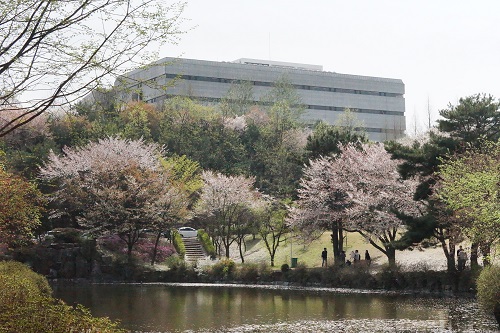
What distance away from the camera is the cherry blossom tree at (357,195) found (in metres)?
44.8

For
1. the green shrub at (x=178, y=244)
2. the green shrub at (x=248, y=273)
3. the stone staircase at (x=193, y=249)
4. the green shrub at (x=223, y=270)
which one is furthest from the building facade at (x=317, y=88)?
the green shrub at (x=248, y=273)

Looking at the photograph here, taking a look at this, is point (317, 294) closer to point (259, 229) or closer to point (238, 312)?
point (238, 312)

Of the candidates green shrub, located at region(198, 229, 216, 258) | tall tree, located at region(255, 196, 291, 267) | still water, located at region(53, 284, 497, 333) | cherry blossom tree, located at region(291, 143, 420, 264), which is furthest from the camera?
green shrub, located at region(198, 229, 216, 258)

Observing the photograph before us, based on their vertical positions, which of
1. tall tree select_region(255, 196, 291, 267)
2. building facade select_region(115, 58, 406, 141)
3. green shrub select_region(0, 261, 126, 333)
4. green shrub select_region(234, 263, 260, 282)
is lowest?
green shrub select_region(234, 263, 260, 282)

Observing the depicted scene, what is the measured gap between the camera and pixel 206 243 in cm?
6084

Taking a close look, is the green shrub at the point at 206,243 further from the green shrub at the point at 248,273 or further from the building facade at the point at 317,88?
the building facade at the point at 317,88

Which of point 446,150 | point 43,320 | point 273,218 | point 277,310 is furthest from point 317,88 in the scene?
point 43,320

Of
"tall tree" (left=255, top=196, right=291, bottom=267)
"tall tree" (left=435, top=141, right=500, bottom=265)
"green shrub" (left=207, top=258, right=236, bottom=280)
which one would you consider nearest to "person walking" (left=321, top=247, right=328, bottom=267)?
"tall tree" (left=255, top=196, right=291, bottom=267)

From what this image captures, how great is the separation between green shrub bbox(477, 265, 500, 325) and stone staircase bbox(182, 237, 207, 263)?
3468cm

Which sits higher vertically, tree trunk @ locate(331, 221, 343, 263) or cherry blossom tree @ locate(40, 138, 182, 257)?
cherry blossom tree @ locate(40, 138, 182, 257)

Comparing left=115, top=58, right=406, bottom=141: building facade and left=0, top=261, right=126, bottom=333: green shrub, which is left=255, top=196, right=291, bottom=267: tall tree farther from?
left=115, top=58, right=406, bottom=141: building facade

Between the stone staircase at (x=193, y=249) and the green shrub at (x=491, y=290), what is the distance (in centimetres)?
3468

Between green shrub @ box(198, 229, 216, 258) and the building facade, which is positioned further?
the building facade

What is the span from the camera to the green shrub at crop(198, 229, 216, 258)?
59719 mm
